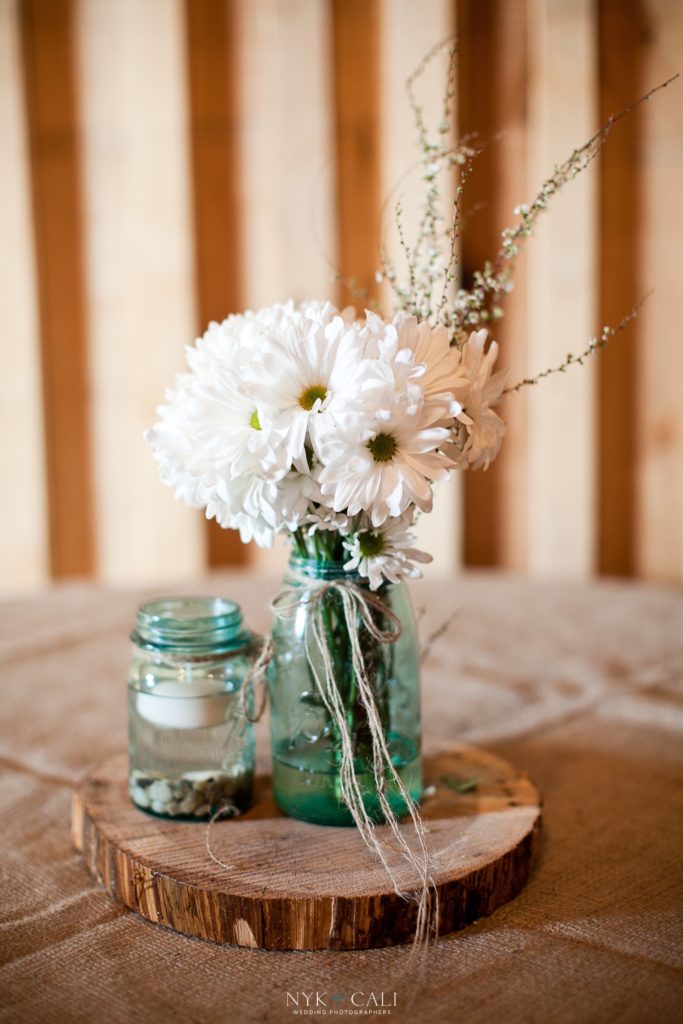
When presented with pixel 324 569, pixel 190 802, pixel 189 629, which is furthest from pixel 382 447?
pixel 190 802

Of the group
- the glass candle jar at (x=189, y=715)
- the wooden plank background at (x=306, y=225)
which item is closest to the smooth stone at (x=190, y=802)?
the glass candle jar at (x=189, y=715)

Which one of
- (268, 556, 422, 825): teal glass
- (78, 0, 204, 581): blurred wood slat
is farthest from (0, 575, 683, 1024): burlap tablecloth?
(78, 0, 204, 581): blurred wood slat

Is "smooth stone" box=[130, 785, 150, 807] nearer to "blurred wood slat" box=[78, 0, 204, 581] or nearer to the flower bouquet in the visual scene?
the flower bouquet

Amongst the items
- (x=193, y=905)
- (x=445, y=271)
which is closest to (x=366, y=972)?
(x=193, y=905)

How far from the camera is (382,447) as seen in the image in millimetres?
667

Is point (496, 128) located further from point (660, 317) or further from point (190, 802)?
point (190, 802)

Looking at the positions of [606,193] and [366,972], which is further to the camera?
[606,193]

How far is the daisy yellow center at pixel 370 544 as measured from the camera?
2.35 ft

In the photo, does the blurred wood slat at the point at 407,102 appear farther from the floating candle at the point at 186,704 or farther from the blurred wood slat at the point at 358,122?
the floating candle at the point at 186,704

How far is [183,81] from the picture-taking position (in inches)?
86.0

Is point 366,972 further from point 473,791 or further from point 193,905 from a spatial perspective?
point 473,791

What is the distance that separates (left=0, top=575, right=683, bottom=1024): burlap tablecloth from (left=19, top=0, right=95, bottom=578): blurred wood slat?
856 mm

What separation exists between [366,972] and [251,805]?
0.72 ft

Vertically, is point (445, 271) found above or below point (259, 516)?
above
